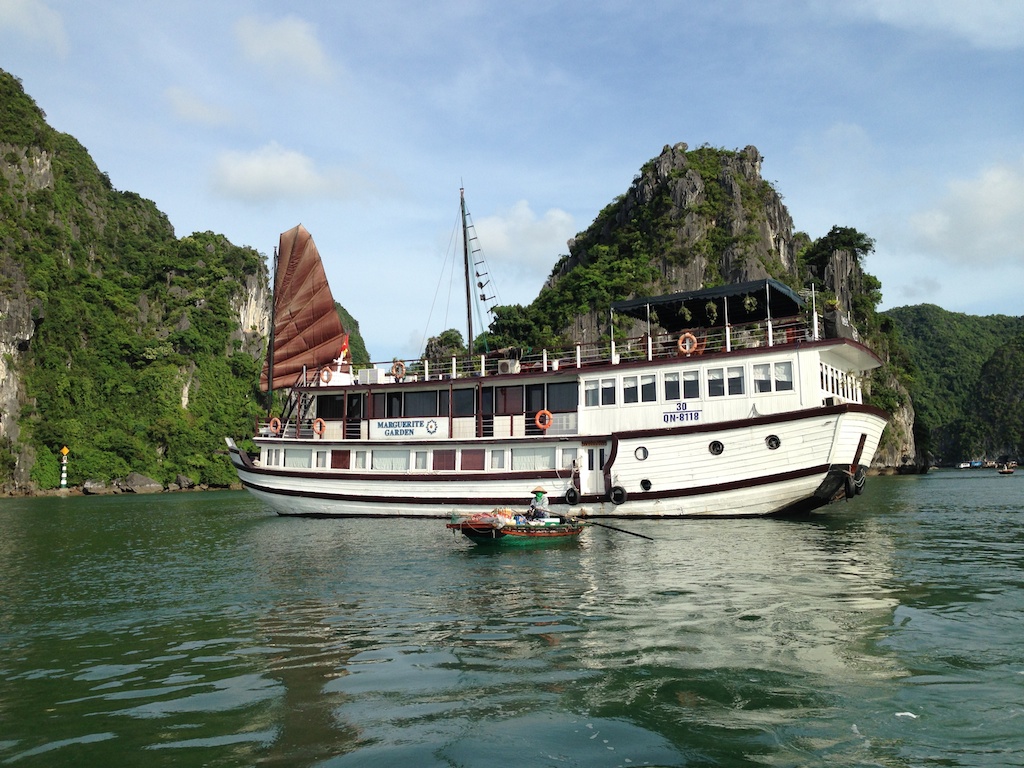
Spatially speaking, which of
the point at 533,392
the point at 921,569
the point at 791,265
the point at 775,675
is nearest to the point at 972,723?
the point at 775,675

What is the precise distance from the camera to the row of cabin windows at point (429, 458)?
22172 millimetres

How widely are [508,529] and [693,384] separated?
838cm

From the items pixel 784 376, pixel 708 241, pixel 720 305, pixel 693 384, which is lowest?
pixel 693 384

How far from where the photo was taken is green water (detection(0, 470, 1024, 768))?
202 inches

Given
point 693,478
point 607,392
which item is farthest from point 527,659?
point 607,392

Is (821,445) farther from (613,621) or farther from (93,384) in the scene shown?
(93,384)

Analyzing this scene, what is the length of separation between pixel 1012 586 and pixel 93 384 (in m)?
72.3

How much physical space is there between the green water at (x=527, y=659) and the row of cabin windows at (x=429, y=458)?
7.34 m

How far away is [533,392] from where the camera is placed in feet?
76.3

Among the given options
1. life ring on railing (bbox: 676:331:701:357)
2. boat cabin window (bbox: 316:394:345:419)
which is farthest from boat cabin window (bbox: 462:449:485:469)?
life ring on railing (bbox: 676:331:701:357)

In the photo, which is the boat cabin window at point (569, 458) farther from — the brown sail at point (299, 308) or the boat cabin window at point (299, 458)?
the brown sail at point (299, 308)

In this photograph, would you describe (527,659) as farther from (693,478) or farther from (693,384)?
(693,384)

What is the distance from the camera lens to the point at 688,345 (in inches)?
814

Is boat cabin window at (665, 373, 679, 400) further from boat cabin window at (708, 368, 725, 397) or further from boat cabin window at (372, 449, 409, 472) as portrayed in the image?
boat cabin window at (372, 449, 409, 472)
